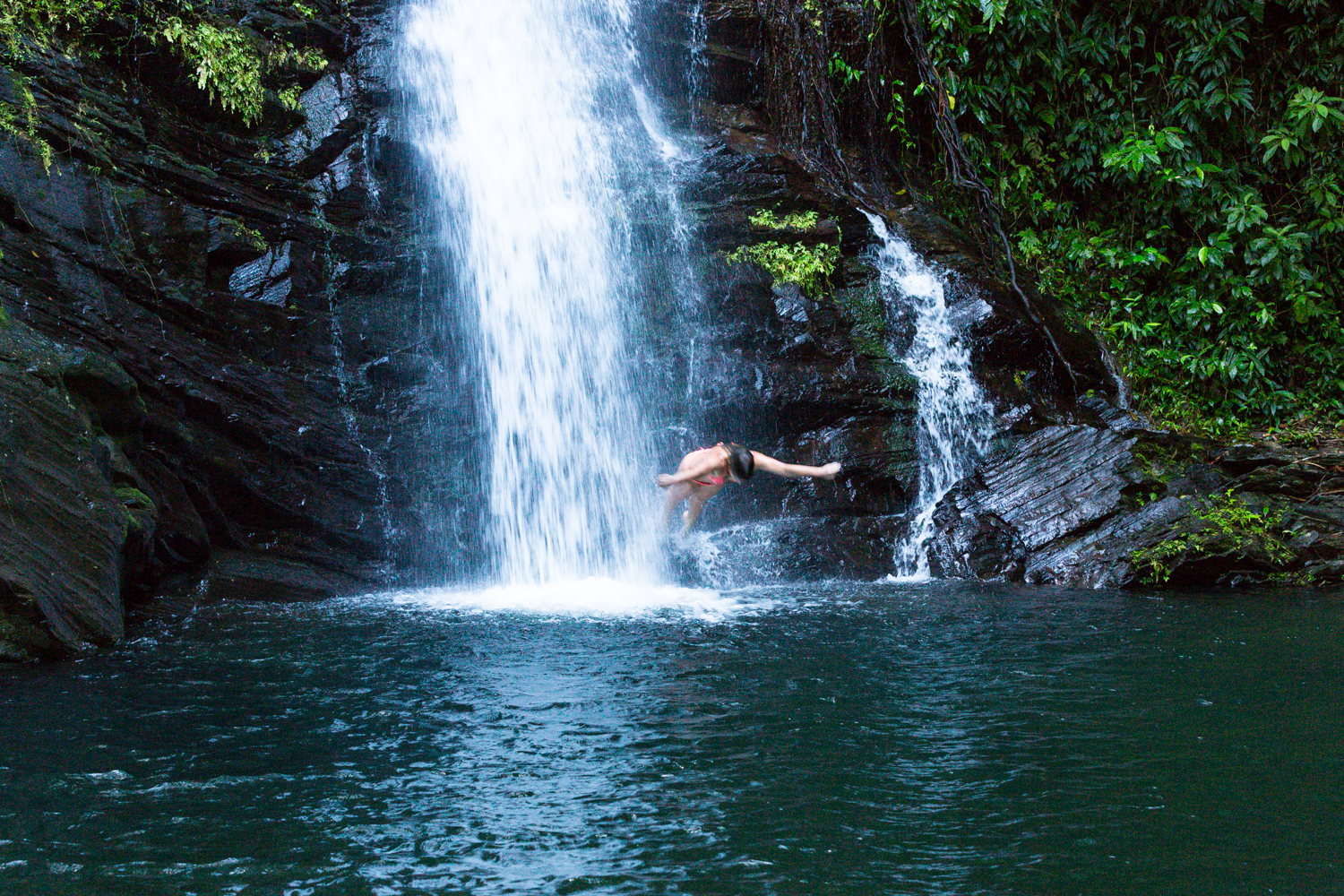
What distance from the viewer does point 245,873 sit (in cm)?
301

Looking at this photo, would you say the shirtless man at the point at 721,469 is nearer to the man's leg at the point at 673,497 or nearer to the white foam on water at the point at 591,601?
the man's leg at the point at 673,497

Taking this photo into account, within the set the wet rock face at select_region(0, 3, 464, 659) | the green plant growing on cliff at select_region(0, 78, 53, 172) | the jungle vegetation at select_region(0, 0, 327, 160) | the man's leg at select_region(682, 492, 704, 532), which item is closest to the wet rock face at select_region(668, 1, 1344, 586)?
the man's leg at select_region(682, 492, 704, 532)

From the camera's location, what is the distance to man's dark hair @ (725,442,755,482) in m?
8.16

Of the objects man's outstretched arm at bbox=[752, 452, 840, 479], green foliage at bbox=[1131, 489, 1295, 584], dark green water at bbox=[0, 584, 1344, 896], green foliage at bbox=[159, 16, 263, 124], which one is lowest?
dark green water at bbox=[0, 584, 1344, 896]

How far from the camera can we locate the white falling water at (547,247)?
33.1 feet

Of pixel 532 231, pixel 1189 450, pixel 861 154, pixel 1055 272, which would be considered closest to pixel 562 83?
pixel 532 231

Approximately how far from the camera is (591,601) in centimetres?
802

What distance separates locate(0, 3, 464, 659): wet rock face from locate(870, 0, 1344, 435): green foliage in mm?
7495

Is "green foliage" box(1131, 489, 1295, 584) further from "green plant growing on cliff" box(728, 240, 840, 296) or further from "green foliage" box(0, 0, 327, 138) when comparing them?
"green foliage" box(0, 0, 327, 138)

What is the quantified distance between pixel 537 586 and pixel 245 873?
6059mm

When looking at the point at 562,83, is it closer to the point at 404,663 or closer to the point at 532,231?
the point at 532,231

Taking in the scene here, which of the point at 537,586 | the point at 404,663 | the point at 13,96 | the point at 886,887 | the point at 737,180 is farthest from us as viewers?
the point at 737,180

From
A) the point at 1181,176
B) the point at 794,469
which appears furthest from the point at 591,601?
the point at 1181,176

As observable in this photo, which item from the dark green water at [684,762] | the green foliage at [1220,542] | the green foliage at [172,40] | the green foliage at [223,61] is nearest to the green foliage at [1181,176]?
the green foliage at [1220,542]
